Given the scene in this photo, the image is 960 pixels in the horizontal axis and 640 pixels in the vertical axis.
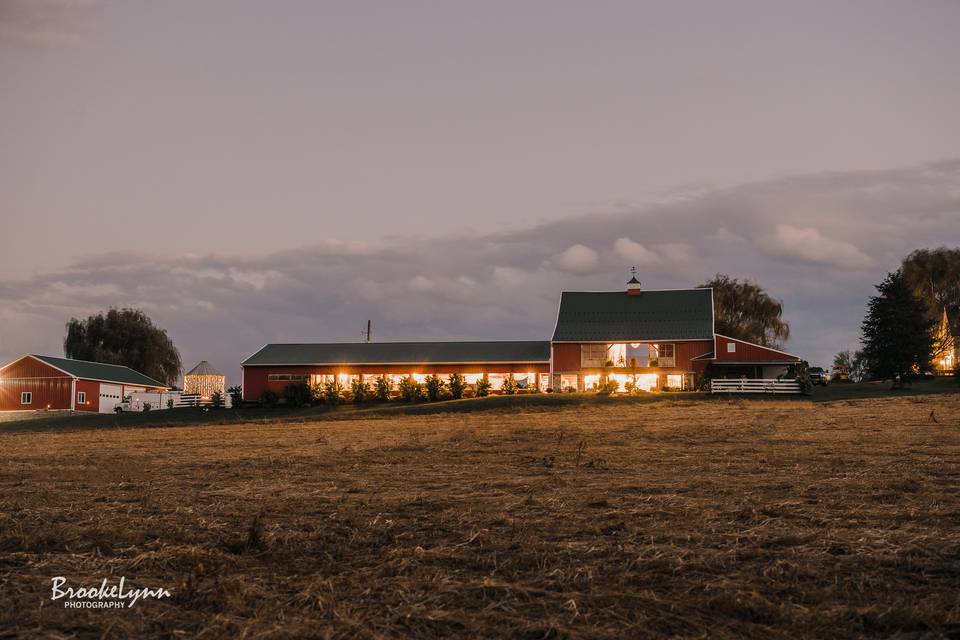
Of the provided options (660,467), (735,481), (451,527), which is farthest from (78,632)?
(660,467)

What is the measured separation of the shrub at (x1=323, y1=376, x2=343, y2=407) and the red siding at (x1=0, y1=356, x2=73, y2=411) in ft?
81.2

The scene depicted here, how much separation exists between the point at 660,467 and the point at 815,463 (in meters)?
2.80

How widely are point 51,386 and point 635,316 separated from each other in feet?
157

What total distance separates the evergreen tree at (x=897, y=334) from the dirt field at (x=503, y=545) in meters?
37.6

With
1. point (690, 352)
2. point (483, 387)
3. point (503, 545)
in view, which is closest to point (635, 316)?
point (690, 352)

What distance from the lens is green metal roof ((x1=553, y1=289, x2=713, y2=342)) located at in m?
61.2

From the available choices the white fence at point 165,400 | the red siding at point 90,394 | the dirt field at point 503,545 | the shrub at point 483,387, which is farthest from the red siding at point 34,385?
the dirt field at point 503,545

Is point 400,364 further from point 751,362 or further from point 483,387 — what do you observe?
Result: point 751,362

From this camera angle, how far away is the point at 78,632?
227 inches

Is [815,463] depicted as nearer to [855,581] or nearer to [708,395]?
[855,581]

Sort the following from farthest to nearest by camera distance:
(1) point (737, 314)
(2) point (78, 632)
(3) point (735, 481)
A: (1) point (737, 314)
(3) point (735, 481)
(2) point (78, 632)

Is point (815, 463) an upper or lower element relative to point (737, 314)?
lower

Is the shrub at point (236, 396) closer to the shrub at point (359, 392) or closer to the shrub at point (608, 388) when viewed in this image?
the shrub at point (359, 392)

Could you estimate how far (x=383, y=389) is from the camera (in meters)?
58.8
